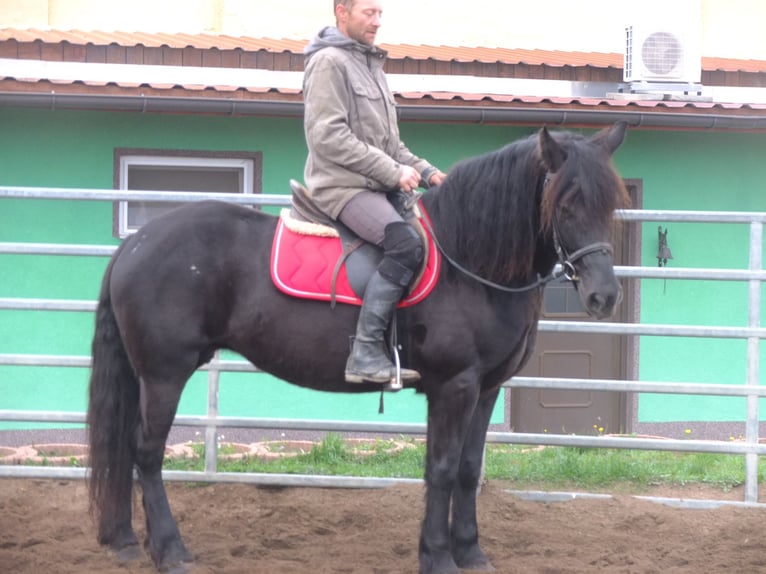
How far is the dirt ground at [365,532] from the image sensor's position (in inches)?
207

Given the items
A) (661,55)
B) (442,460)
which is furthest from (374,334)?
(661,55)

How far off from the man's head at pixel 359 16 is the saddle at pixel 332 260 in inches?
31.2

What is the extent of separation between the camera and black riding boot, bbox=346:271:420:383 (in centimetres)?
486

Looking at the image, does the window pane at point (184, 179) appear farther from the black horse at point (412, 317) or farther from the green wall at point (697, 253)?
the black horse at point (412, 317)

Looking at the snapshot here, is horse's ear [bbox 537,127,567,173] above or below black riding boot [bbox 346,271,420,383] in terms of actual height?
above

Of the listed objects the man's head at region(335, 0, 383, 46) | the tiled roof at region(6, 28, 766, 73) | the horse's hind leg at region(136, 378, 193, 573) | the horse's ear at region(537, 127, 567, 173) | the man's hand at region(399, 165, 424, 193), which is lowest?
the horse's hind leg at region(136, 378, 193, 573)

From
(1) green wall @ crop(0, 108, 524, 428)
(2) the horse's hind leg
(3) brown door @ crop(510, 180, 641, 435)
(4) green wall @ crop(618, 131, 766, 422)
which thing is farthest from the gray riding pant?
(4) green wall @ crop(618, 131, 766, 422)

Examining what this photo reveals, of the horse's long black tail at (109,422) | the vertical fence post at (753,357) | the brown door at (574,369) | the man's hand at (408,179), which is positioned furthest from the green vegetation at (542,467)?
the man's hand at (408,179)

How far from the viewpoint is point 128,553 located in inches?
210

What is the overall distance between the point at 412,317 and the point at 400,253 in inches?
13.5

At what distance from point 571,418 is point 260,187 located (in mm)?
3660

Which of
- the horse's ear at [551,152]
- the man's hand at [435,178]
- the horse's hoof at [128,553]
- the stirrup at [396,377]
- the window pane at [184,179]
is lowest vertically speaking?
the horse's hoof at [128,553]

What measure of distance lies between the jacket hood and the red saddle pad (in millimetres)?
899

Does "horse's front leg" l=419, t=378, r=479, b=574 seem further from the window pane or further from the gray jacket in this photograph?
the window pane
